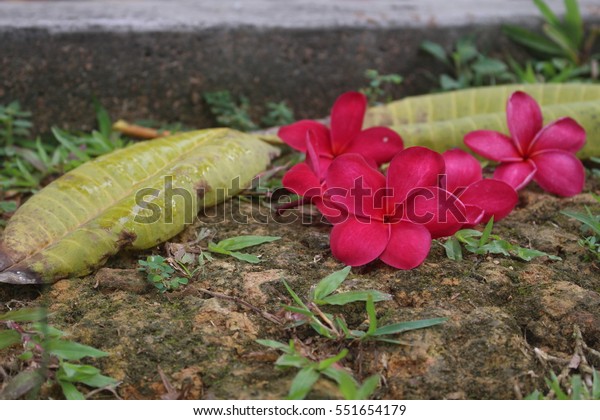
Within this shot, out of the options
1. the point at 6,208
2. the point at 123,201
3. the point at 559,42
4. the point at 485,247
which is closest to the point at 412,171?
the point at 485,247

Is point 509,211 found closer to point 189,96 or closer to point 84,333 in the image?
point 84,333

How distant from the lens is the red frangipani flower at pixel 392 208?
1.76 m

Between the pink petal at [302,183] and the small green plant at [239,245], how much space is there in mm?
129

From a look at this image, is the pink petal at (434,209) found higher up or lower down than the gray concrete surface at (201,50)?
lower down

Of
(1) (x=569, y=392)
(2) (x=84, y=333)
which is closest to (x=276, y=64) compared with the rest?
(2) (x=84, y=333)

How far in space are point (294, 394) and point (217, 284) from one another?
0.42m

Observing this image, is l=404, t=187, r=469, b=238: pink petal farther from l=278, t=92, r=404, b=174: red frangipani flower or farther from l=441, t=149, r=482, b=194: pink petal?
l=278, t=92, r=404, b=174: red frangipani flower

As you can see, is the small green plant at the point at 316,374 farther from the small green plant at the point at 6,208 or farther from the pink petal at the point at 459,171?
the small green plant at the point at 6,208

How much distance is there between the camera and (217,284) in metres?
1.75

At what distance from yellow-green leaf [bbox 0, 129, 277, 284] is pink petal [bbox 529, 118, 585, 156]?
78cm

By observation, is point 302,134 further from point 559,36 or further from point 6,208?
point 559,36

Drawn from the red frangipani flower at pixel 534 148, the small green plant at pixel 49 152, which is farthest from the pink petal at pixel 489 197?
the small green plant at pixel 49 152

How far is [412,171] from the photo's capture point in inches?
72.4

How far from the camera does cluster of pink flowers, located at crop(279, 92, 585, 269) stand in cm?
178
